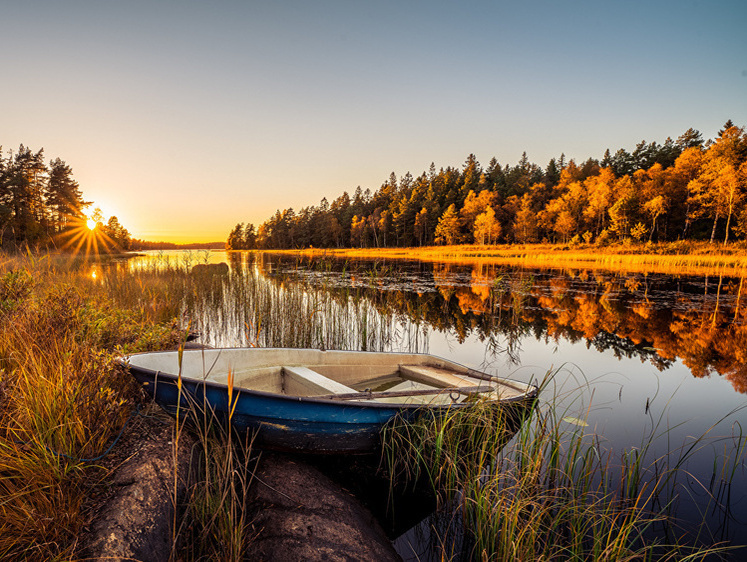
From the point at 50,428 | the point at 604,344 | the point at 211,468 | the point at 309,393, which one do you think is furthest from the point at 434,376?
the point at 604,344

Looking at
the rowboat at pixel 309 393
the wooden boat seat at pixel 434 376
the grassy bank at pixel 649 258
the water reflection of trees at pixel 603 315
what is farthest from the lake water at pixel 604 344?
the grassy bank at pixel 649 258

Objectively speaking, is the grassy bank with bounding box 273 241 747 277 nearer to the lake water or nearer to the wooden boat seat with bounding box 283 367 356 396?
the lake water

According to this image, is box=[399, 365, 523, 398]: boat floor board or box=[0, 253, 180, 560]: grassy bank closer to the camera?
box=[0, 253, 180, 560]: grassy bank

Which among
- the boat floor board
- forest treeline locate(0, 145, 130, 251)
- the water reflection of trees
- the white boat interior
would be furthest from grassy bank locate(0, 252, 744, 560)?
forest treeline locate(0, 145, 130, 251)

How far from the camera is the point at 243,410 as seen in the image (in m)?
3.21

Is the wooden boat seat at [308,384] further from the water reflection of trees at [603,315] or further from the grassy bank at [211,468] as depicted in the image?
the water reflection of trees at [603,315]

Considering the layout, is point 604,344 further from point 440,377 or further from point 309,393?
point 309,393

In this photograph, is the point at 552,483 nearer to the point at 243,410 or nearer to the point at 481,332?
the point at 243,410

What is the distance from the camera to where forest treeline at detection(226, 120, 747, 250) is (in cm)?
3843

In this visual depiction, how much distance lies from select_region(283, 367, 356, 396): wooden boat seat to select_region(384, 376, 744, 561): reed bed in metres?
0.78

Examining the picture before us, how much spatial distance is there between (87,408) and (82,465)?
477 mm

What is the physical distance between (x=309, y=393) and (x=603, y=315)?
11.0m

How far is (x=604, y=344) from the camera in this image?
893cm

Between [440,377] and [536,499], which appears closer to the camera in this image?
[536,499]
